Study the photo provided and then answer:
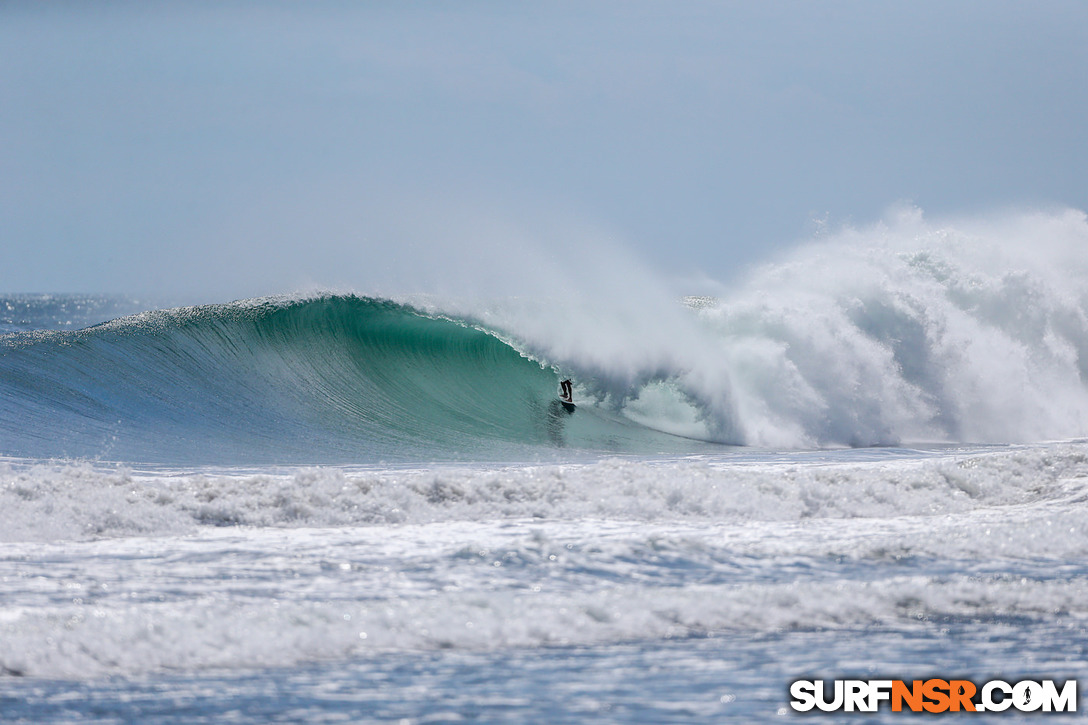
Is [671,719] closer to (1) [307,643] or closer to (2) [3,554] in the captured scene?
(1) [307,643]

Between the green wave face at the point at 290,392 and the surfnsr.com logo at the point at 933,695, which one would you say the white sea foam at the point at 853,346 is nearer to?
the green wave face at the point at 290,392

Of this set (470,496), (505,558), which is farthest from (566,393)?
(505,558)

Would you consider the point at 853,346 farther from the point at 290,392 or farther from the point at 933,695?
the point at 933,695

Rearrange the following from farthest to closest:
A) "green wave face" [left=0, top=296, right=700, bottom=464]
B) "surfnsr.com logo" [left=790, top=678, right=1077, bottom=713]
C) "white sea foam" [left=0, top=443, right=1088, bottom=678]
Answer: "green wave face" [left=0, top=296, right=700, bottom=464] → "white sea foam" [left=0, top=443, right=1088, bottom=678] → "surfnsr.com logo" [left=790, top=678, right=1077, bottom=713]

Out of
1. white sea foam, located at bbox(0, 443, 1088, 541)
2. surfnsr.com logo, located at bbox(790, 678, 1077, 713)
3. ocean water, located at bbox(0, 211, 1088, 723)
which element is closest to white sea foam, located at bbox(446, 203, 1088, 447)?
ocean water, located at bbox(0, 211, 1088, 723)

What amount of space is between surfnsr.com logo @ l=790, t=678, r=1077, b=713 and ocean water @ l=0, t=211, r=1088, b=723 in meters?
0.11

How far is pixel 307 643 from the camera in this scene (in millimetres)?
4910

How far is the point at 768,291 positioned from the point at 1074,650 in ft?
44.7

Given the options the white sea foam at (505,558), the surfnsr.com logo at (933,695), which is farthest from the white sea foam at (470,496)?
the surfnsr.com logo at (933,695)

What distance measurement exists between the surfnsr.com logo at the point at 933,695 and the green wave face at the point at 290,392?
7.85 m

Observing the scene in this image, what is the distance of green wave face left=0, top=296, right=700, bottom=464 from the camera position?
12.2 meters

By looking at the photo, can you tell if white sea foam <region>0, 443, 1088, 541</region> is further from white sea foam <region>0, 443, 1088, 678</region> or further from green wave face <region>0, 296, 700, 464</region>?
green wave face <region>0, 296, 700, 464</region>

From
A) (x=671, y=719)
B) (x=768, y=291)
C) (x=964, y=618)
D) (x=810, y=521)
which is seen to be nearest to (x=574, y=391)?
(x=768, y=291)

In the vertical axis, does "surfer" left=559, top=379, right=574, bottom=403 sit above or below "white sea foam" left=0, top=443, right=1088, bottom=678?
above
